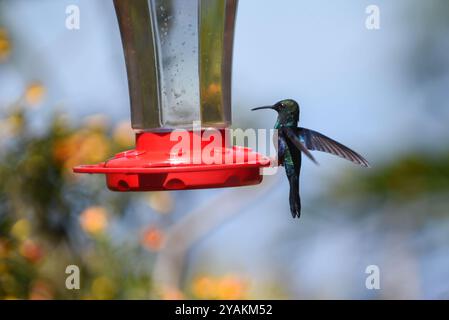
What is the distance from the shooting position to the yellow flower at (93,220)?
429 centimetres

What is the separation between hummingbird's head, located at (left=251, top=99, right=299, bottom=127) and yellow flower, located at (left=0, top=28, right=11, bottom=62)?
207cm

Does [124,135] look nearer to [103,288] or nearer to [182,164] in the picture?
[103,288]

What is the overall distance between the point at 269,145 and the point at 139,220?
53.1 inches

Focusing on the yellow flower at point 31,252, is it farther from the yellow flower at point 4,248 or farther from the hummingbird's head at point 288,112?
the hummingbird's head at point 288,112

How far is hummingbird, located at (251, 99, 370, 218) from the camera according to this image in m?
3.08

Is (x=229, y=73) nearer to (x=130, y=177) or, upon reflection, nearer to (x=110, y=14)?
(x=130, y=177)

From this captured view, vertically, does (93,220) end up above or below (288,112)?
below

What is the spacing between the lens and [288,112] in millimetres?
3219

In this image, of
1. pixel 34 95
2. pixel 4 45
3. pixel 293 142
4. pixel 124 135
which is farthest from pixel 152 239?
pixel 293 142

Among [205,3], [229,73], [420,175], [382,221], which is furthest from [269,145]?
[382,221]

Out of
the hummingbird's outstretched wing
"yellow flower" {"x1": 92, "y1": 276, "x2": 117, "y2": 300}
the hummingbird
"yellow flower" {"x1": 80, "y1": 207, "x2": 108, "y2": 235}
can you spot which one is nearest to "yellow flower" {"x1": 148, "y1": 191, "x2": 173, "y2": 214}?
"yellow flower" {"x1": 80, "y1": 207, "x2": 108, "y2": 235}

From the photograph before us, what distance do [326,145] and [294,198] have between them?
0.84 ft

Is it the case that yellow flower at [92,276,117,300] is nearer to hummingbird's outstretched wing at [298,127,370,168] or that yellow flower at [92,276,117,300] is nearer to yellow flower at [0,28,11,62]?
yellow flower at [0,28,11,62]

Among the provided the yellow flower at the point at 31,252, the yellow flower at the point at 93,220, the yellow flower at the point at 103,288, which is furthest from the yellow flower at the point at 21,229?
the yellow flower at the point at 103,288
